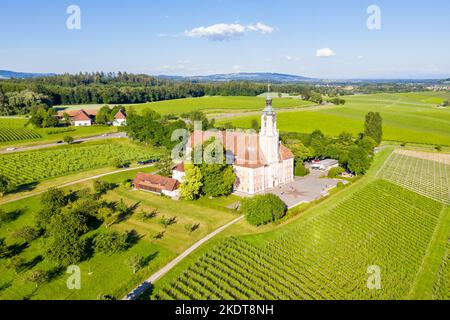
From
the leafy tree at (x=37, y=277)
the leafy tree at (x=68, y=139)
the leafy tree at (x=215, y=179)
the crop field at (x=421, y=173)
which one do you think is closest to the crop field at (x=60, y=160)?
the leafy tree at (x=68, y=139)

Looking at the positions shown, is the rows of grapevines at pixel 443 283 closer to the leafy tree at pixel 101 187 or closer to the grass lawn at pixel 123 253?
the grass lawn at pixel 123 253

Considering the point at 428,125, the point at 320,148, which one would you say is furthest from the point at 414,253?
the point at 428,125

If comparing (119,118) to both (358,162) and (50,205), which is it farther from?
(358,162)

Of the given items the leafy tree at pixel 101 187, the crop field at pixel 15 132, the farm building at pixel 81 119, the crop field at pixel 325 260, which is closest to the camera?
the crop field at pixel 325 260

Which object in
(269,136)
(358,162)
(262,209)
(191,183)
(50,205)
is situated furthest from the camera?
(358,162)

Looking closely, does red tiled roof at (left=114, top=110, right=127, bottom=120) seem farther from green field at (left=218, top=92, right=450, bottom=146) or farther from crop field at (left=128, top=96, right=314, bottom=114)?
green field at (left=218, top=92, right=450, bottom=146)

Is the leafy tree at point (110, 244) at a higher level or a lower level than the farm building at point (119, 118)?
lower

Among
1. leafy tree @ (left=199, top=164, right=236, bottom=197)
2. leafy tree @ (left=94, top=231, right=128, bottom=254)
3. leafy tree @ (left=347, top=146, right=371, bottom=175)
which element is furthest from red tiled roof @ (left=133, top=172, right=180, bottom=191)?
leafy tree @ (left=347, top=146, right=371, bottom=175)
